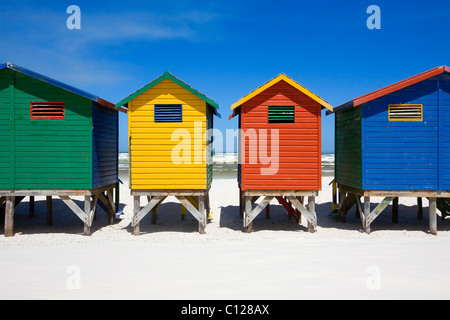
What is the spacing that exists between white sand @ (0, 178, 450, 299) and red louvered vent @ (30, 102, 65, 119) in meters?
4.01

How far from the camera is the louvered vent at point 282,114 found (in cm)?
1112

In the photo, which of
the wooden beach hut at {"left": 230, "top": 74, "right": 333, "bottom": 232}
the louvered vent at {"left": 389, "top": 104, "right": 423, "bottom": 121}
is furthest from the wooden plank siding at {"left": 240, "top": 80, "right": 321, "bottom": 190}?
the louvered vent at {"left": 389, "top": 104, "right": 423, "bottom": 121}

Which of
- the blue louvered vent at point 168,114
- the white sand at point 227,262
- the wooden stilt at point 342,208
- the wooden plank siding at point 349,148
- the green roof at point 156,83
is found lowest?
the white sand at point 227,262

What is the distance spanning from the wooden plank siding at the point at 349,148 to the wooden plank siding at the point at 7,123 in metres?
11.6

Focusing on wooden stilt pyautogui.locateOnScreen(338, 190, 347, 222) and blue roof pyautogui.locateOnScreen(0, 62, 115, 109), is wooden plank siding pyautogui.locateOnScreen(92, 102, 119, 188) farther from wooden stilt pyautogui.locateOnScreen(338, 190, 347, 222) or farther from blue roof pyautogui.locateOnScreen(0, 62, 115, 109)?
wooden stilt pyautogui.locateOnScreen(338, 190, 347, 222)

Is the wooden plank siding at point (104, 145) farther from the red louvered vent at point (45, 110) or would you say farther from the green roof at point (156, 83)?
the green roof at point (156, 83)

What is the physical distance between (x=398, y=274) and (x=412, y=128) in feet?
20.5

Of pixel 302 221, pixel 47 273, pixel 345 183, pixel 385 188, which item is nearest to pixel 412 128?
pixel 385 188

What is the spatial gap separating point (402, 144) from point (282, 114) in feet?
Answer: 13.6

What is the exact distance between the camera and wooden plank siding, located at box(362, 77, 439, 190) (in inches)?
435

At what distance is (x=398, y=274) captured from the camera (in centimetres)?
662

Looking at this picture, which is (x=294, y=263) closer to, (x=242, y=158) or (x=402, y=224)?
(x=242, y=158)

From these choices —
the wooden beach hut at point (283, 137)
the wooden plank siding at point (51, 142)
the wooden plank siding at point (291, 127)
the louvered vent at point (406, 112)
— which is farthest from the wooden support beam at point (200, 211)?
the louvered vent at point (406, 112)

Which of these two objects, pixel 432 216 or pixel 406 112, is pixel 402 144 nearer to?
pixel 406 112
